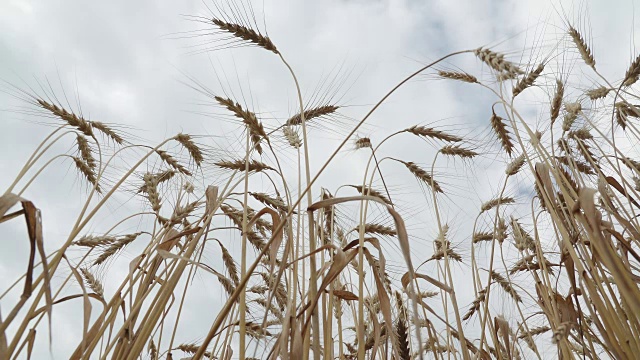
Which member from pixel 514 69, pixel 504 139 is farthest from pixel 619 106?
pixel 514 69

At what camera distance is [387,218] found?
8.43 feet

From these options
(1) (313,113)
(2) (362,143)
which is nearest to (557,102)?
(2) (362,143)

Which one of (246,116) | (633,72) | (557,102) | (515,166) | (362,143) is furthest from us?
(362,143)

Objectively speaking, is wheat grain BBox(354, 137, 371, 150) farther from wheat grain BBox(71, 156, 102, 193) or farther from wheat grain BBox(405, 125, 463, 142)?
wheat grain BBox(71, 156, 102, 193)

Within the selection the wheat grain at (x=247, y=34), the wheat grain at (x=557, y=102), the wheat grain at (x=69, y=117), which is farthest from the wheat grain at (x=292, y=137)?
the wheat grain at (x=557, y=102)

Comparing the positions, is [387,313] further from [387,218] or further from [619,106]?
[619,106]

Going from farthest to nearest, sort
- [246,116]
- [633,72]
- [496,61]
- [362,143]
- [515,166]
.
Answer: [362,143] < [515,166] < [633,72] < [246,116] < [496,61]

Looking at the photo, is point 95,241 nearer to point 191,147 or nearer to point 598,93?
point 191,147

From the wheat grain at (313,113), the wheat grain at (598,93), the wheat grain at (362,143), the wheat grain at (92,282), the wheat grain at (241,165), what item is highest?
the wheat grain at (598,93)

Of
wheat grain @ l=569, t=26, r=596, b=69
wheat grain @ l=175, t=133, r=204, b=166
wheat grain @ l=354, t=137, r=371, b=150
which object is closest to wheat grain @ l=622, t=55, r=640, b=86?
wheat grain @ l=569, t=26, r=596, b=69

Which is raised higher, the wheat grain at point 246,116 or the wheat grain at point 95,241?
the wheat grain at point 246,116

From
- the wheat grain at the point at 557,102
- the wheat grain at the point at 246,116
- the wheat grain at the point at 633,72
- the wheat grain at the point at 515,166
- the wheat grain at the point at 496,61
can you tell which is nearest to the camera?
the wheat grain at the point at 496,61

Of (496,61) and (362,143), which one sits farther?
(362,143)

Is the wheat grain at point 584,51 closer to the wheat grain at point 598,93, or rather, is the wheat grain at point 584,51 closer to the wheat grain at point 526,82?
the wheat grain at point 598,93
